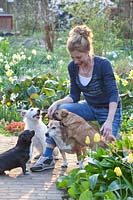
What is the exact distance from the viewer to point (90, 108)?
632 cm

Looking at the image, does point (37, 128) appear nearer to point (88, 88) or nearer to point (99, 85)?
point (88, 88)

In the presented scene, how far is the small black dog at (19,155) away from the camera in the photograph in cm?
600

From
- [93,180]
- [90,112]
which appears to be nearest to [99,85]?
[90,112]

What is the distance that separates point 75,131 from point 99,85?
22.6 inches

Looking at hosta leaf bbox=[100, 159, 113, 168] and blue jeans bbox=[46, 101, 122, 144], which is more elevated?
blue jeans bbox=[46, 101, 122, 144]

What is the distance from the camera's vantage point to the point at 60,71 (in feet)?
37.1

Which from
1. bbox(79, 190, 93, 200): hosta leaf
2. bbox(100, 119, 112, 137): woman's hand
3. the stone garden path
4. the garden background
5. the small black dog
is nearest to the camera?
bbox(79, 190, 93, 200): hosta leaf

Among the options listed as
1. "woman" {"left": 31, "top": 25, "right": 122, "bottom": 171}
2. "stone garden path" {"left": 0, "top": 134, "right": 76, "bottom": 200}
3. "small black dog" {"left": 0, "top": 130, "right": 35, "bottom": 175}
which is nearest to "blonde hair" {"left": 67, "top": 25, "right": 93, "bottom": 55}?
"woman" {"left": 31, "top": 25, "right": 122, "bottom": 171}

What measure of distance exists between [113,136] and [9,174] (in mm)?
1243

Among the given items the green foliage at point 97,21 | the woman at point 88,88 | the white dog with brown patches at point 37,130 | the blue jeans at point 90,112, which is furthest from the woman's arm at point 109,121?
the green foliage at point 97,21

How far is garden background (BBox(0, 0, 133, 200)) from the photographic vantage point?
5.01 m

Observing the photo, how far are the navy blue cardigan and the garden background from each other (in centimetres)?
48

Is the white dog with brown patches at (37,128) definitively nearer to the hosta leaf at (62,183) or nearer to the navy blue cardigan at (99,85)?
the navy blue cardigan at (99,85)

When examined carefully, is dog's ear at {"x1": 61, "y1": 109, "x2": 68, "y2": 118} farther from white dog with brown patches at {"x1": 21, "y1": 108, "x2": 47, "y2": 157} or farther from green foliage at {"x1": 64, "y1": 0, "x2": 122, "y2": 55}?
green foliage at {"x1": 64, "y1": 0, "x2": 122, "y2": 55}
